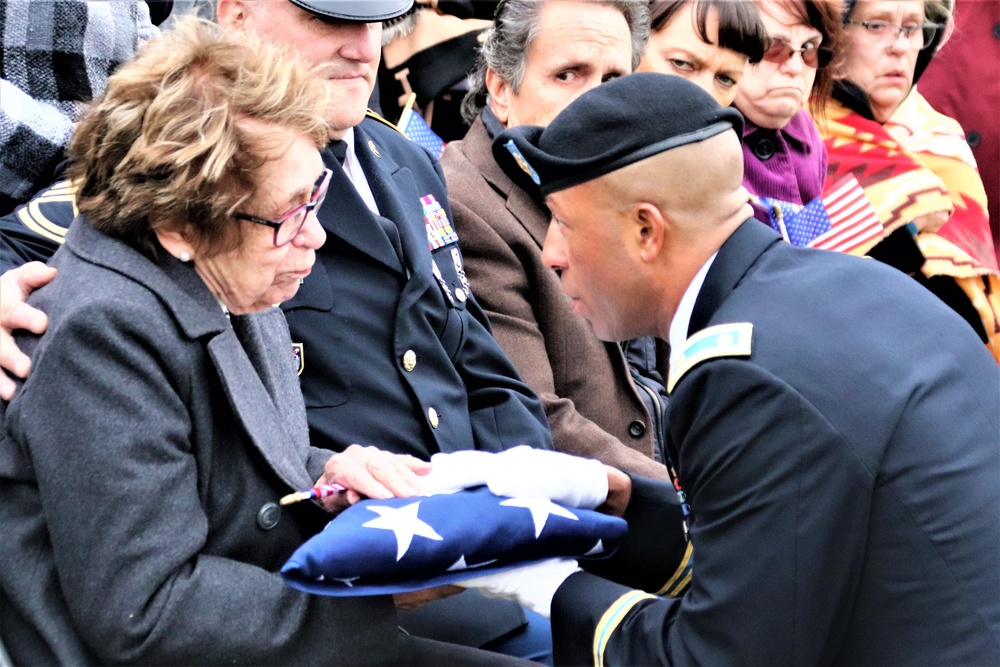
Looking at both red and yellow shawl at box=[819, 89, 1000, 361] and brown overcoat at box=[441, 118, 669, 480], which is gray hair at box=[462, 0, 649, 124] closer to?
brown overcoat at box=[441, 118, 669, 480]

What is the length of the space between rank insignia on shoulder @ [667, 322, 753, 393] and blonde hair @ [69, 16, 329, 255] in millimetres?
818

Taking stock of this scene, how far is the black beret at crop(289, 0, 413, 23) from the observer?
2.94 meters

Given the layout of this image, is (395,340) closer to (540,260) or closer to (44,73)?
(540,260)

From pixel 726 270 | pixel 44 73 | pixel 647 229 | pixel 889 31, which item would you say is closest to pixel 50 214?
pixel 44 73

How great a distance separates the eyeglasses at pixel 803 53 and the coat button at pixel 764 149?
28 centimetres

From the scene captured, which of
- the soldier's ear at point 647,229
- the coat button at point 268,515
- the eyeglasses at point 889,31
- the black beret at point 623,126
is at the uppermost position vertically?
the black beret at point 623,126

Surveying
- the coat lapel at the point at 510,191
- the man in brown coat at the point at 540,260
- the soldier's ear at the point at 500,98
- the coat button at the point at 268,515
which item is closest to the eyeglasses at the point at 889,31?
the man in brown coat at the point at 540,260

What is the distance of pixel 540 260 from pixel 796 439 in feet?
4.81

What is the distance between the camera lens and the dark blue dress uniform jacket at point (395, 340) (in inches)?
110

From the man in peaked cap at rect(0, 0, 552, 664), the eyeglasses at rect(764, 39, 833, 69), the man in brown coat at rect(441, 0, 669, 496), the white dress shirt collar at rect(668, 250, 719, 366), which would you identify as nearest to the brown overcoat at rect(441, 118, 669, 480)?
the man in brown coat at rect(441, 0, 669, 496)

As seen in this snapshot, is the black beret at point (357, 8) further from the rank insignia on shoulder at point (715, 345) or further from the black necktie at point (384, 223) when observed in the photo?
the rank insignia on shoulder at point (715, 345)

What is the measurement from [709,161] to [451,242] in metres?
1.05

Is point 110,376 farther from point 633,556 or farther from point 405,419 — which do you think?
point 633,556

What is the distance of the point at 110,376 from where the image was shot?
207 centimetres
